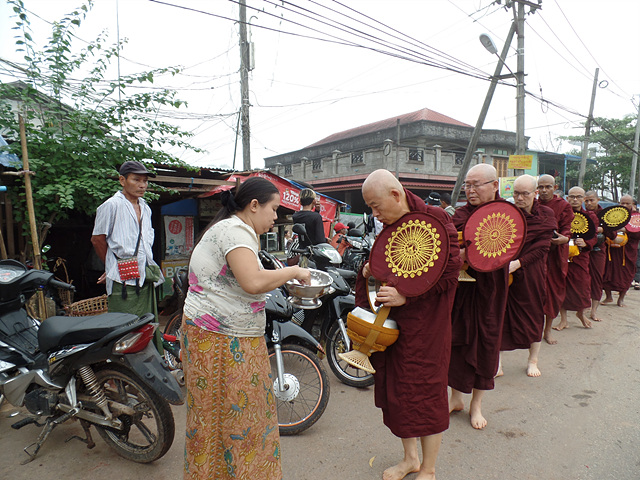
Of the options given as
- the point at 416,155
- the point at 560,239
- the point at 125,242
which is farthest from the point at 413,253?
the point at 416,155

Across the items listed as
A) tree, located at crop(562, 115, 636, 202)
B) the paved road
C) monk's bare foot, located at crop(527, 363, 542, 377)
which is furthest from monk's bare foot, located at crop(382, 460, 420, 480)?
tree, located at crop(562, 115, 636, 202)

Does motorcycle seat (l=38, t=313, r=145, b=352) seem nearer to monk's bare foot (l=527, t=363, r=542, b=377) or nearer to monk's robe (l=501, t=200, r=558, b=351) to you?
monk's robe (l=501, t=200, r=558, b=351)

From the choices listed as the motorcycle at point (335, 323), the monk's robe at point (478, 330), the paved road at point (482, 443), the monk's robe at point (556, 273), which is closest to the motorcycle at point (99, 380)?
the paved road at point (482, 443)

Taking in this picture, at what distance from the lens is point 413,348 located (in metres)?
1.98

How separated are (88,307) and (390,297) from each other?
3.79 meters

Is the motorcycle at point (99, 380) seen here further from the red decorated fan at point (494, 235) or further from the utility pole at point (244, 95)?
the utility pole at point (244, 95)

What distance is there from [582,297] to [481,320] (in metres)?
3.34

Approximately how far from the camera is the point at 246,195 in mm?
1720

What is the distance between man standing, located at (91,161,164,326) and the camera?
3008 mm

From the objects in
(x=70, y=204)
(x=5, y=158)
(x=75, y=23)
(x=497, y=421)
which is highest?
(x=75, y=23)

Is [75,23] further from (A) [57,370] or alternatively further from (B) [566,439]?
(B) [566,439]

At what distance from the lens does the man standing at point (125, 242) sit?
9.87ft

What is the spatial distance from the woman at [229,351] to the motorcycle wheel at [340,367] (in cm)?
171

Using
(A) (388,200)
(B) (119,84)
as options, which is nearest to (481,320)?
(A) (388,200)
